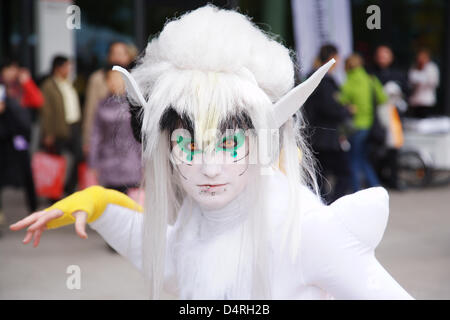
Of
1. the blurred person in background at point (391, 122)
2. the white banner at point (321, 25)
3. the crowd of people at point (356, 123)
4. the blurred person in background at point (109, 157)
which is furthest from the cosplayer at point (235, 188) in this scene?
the white banner at point (321, 25)

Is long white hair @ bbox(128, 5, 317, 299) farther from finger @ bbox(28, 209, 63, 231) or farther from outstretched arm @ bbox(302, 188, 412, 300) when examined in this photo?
finger @ bbox(28, 209, 63, 231)

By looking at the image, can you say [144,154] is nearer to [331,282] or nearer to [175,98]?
[175,98]

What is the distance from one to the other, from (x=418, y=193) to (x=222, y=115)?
7126 millimetres

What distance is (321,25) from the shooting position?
9.14 meters

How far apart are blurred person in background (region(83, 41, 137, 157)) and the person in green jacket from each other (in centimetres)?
264

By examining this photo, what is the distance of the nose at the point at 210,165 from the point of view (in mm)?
1861

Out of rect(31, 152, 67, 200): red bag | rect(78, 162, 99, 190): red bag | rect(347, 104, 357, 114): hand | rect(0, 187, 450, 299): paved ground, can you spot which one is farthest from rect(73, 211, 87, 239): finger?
rect(347, 104, 357, 114): hand

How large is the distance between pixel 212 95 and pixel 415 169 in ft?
24.3

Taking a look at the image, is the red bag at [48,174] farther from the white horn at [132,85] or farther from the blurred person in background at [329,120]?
the white horn at [132,85]

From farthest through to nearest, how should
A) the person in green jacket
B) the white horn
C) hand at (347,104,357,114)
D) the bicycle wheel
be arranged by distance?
the bicycle wheel → the person in green jacket → hand at (347,104,357,114) → the white horn

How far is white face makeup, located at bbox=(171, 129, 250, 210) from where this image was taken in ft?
6.13

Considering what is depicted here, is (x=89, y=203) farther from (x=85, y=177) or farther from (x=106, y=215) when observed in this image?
(x=85, y=177)

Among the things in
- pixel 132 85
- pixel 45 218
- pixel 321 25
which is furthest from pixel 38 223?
pixel 321 25

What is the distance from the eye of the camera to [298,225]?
1.83m
